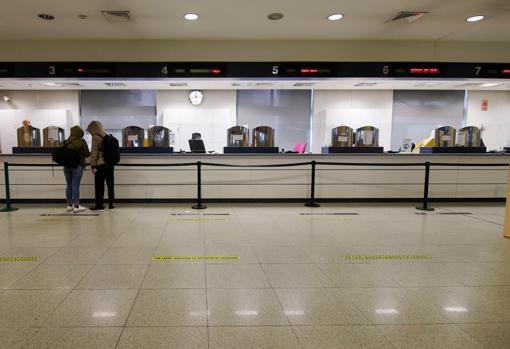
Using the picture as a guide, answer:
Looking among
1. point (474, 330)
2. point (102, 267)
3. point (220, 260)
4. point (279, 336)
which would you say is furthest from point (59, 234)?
point (474, 330)

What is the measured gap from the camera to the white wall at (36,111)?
9234 mm

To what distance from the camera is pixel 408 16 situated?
4977mm

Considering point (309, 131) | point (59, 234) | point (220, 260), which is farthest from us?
point (309, 131)

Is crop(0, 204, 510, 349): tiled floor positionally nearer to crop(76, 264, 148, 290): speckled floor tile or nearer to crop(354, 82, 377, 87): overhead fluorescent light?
crop(76, 264, 148, 290): speckled floor tile

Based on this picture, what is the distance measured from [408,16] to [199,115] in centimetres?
638

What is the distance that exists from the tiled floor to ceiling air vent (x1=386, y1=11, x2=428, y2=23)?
11.4 feet

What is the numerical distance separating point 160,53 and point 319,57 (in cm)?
328

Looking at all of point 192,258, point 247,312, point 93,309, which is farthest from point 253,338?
point 192,258

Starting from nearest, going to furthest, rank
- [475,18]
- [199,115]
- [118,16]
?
1. [118,16]
2. [475,18]
3. [199,115]

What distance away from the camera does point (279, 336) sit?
176cm

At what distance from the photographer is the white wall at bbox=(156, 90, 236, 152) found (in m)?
9.48

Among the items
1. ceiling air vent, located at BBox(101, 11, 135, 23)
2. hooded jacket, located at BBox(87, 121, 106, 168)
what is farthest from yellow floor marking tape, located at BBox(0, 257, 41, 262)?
ceiling air vent, located at BBox(101, 11, 135, 23)

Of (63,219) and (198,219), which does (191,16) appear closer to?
(198,219)

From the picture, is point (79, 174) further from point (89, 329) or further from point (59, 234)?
point (89, 329)
